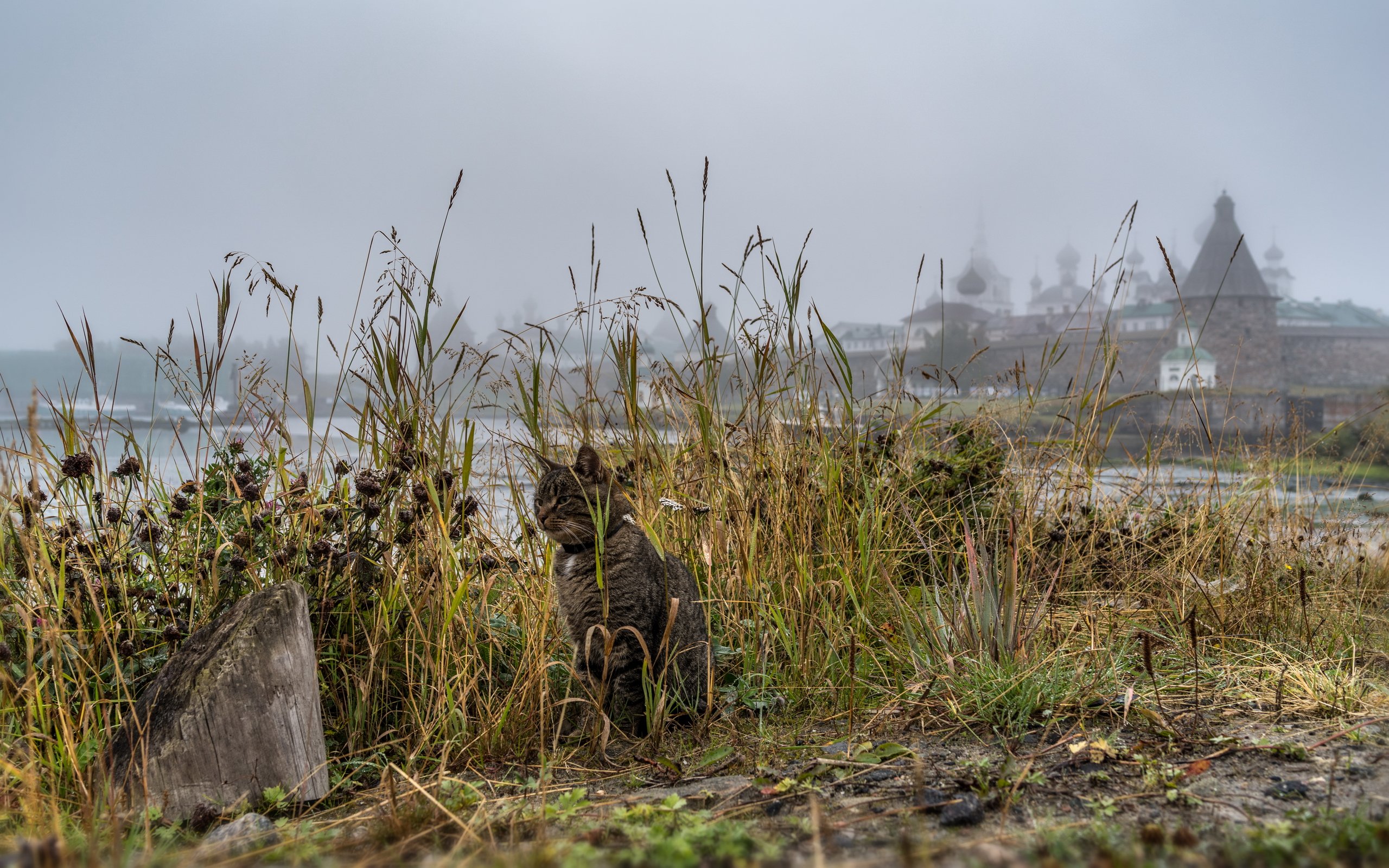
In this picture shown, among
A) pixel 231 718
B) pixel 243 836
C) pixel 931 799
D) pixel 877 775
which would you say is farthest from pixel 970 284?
pixel 243 836

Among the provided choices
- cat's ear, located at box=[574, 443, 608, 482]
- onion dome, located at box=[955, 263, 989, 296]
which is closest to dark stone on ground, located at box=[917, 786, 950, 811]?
cat's ear, located at box=[574, 443, 608, 482]

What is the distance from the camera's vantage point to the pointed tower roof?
51.2 metres

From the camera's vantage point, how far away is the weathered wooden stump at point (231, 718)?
6.27 ft

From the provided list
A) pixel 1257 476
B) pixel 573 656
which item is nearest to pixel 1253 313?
pixel 1257 476

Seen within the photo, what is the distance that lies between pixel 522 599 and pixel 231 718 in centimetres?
100

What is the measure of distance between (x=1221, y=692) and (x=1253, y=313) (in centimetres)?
5855

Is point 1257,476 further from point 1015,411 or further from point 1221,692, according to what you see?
point 1221,692

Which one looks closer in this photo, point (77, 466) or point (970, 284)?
point (77, 466)

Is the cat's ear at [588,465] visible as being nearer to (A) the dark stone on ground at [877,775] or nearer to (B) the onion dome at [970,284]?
(A) the dark stone on ground at [877,775]

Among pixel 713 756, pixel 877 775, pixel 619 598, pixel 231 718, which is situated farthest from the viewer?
pixel 619 598

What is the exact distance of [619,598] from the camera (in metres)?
2.40

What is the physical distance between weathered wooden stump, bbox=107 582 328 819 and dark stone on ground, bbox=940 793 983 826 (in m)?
1.48

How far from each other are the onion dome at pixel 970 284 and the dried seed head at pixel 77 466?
9101 centimetres

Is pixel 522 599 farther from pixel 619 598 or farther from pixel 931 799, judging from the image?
pixel 931 799
